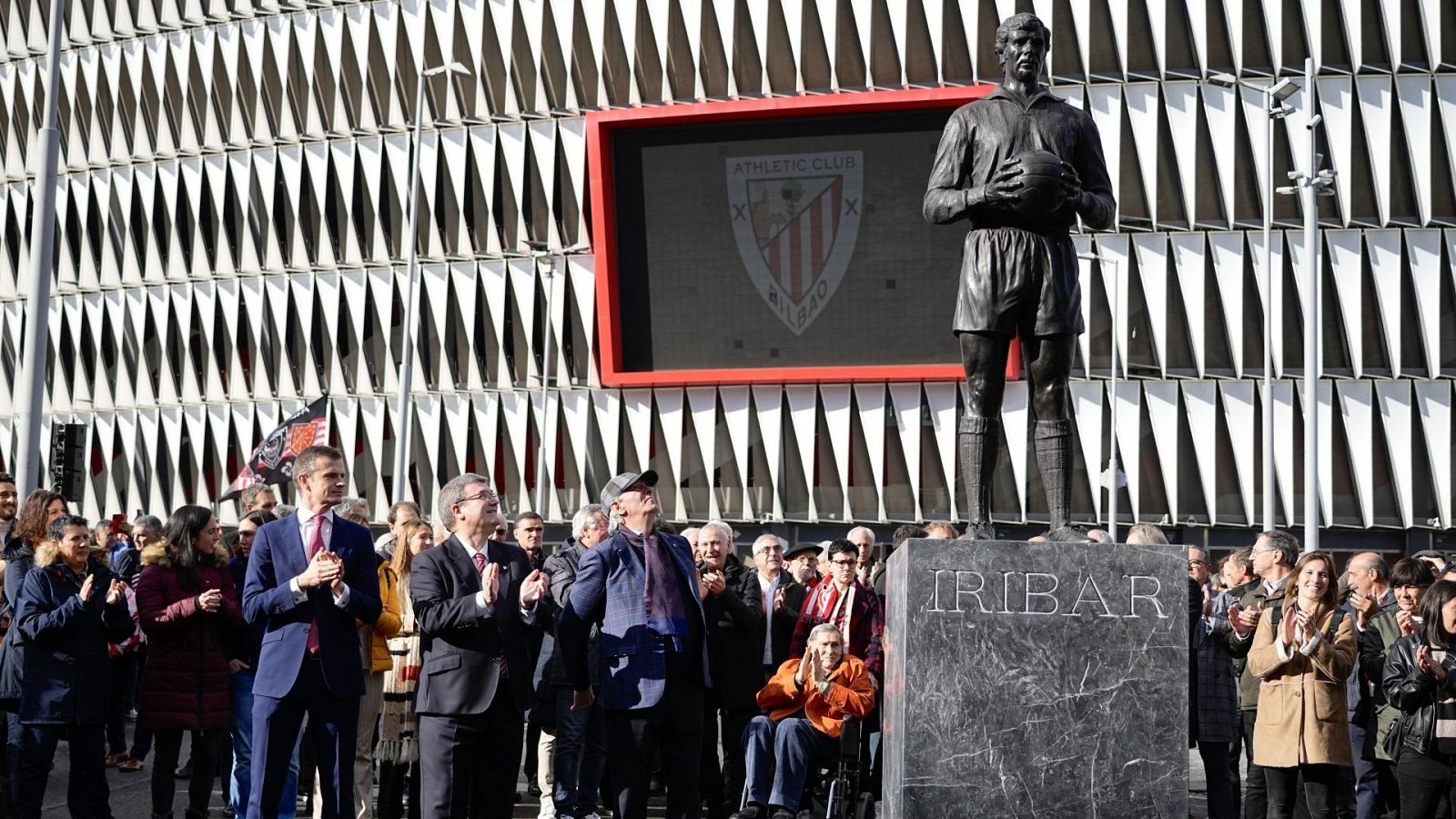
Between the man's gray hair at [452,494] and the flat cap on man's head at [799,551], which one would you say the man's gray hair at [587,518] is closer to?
the man's gray hair at [452,494]

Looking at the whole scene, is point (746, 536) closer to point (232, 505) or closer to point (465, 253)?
point (465, 253)

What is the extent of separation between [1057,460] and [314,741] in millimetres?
4230

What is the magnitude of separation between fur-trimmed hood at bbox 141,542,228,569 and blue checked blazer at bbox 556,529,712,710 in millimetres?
3149

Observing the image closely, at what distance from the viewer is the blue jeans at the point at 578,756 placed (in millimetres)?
11961

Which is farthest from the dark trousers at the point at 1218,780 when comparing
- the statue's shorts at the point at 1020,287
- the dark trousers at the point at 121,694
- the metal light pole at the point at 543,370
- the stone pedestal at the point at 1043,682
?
the metal light pole at the point at 543,370

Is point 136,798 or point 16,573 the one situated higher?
point 16,573

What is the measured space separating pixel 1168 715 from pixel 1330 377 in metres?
32.9

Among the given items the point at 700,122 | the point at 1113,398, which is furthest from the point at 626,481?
the point at 1113,398

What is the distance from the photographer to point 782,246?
39094 mm

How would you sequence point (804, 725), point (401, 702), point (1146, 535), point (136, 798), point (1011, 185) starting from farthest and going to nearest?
1. point (136, 798)
2. point (804, 725)
3. point (401, 702)
4. point (1146, 535)
5. point (1011, 185)

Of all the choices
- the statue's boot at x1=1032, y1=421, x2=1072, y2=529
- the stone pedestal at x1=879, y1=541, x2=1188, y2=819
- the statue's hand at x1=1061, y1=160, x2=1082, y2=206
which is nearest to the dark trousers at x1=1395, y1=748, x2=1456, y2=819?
the stone pedestal at x1=879, y1=541, x2=1188, y2=819

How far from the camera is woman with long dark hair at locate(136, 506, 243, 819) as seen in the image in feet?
39.0

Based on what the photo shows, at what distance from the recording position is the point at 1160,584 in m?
8.77

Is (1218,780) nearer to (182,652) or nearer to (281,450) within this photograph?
(182,652)
